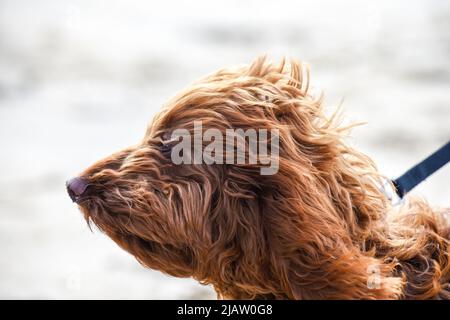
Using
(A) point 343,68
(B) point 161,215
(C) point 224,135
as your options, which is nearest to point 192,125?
(C) point 224,135

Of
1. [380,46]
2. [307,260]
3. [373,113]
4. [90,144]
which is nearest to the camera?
[307,260]

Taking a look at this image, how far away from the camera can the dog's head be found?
12.3 ft

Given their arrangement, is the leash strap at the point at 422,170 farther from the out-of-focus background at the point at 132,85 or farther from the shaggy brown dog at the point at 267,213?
the out-of-focus background at the point at 132,85

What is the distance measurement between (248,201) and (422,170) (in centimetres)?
96

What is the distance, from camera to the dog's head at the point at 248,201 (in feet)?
12.3

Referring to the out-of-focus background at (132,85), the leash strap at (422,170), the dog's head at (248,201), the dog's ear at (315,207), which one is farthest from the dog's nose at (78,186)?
the out-of-focus background at (132,85)

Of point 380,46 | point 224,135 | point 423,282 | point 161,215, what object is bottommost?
point 423,282

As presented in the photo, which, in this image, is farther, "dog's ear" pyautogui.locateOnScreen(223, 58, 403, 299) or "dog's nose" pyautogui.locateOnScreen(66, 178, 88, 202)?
"dog's nose" pyautogui.locateOnScreen(66, 178, 88, 202)

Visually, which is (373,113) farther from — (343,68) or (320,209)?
(320,209)

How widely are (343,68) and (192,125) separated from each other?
26.2 ft

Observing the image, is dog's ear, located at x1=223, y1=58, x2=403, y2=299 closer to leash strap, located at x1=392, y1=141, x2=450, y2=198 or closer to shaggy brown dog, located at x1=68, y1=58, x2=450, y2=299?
shaggy brown dog, located at x1=68, y1=58, x2=450, y2=299

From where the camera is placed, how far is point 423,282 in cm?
383

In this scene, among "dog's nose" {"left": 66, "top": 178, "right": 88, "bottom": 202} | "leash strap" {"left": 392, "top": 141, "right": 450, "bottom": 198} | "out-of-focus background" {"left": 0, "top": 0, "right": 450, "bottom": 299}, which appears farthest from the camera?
"out-of-focus background" {"left": 0, "top": 0, "right": 450, "bottom": 299}

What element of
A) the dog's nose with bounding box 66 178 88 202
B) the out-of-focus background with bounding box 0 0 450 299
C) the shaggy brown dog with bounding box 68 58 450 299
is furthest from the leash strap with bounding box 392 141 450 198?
the out-of-focus background with bounding box 0 0 450 299
